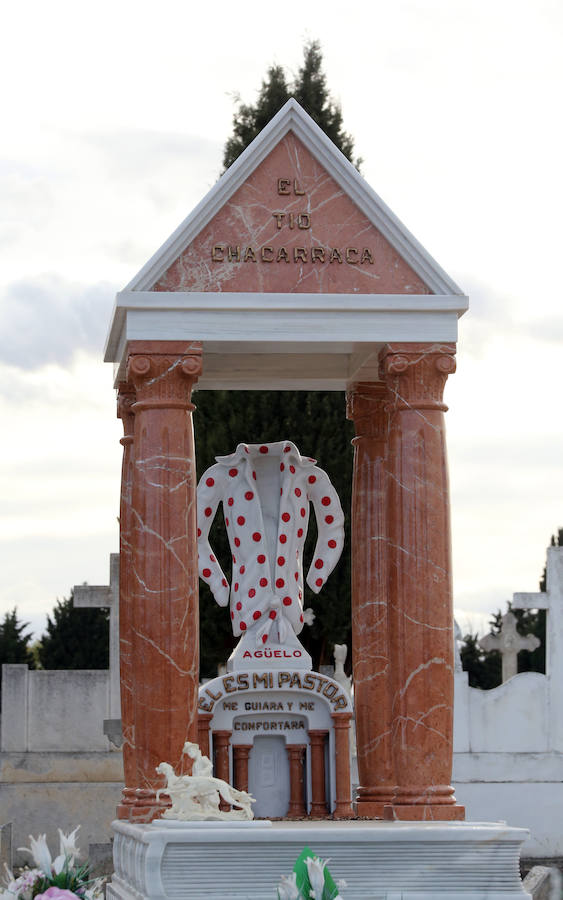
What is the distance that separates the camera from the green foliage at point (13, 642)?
42.9 meters

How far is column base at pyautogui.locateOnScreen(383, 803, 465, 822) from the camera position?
16.4 meters

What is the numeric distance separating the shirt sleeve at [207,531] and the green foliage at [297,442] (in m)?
13.8

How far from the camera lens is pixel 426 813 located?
16375 mm

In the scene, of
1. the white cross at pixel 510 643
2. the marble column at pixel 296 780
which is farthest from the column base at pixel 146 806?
the white cross at pixel 510 643

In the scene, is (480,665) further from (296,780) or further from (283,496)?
(296,780)

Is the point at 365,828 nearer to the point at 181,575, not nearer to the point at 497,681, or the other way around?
the point at 181,575

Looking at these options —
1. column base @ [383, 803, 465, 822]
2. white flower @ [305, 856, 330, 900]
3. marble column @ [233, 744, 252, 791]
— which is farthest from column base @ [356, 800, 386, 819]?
white flower @ [305, 856, 330, 900]

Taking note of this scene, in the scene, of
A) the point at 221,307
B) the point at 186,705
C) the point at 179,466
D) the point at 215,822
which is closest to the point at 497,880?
the point at 215,822

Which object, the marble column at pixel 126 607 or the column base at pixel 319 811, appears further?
→ the column base at pixel 319 811

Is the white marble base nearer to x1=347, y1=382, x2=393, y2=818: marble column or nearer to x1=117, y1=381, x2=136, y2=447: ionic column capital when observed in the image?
x1=347, y1=382, x2=393, y2=818: marble column

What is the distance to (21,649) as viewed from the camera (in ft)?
143

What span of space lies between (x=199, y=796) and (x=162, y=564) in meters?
2.57

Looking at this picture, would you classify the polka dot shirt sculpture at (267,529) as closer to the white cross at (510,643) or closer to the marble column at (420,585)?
the marble column at (420,585)

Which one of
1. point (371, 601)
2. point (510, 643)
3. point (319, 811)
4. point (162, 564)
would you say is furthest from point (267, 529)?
point (510, 643)
